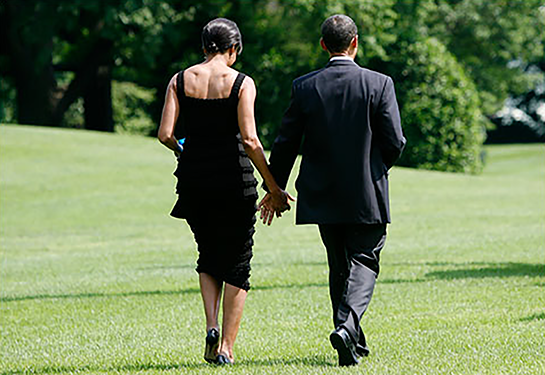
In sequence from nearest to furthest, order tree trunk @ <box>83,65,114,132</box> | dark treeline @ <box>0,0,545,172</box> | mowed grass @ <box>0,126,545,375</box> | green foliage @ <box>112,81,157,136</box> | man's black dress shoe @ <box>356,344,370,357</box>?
man's black dress shoe @ <box>356,344,370,357</box>, mowed grass @ <box>0,126,545,375</box>, dark treeline @ <box>0,0,545,172</box>, tree trunk @ <box>83,65,114,132</box>, green foliage @ <box>112,81,157,136</box>

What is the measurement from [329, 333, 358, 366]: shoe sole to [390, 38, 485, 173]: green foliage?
29074mm

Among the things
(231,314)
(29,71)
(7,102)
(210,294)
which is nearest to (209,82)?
(210,294)

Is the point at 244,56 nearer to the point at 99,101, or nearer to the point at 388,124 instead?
the point at 99,101

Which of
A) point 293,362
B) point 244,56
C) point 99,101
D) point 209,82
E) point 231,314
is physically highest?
point 209,82

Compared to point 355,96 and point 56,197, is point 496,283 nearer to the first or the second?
point 355,96

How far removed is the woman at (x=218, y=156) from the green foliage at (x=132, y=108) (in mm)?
34871

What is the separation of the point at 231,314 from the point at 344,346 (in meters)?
0.81

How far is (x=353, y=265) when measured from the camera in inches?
219

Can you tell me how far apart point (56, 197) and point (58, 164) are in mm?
4066

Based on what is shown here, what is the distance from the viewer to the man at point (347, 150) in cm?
544

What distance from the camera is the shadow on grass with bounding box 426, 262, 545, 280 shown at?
1073 centimetres

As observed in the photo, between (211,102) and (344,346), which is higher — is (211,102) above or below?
above

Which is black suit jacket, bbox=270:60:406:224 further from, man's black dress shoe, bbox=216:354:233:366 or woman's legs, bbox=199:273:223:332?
man's black dress shoe, bbox=216:354:233:366

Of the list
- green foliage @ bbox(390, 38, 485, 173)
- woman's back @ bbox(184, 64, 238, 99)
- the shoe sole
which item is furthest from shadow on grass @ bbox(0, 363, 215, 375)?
green foliage @ bbox(390, 38, 485, 173)
